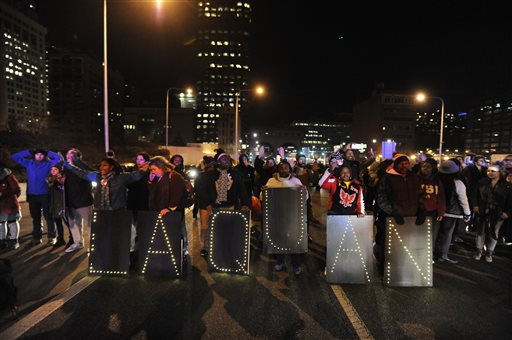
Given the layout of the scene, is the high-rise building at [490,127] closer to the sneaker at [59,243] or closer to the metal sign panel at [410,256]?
the metal sign panel at [410,256]

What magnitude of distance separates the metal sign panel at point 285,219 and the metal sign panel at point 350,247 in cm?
72

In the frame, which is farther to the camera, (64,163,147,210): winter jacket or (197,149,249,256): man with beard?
(197,149,249,256): man with beard

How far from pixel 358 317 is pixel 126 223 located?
12.2 ft

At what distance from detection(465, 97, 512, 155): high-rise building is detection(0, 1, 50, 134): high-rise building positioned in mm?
171490

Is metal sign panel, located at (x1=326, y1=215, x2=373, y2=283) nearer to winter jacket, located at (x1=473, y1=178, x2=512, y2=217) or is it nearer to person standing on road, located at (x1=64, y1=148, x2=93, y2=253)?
winter jacket, located at (x1=473, y1=178, x2=512, y2=217)

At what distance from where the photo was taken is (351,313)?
4719 millimetres

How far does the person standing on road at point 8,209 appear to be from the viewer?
728cm

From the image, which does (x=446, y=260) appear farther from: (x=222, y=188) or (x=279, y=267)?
(x=222, y=188)

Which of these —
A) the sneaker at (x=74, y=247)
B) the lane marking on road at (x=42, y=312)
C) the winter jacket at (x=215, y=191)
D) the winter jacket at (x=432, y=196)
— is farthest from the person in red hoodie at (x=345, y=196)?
the sneaker at (x=74, y=247)

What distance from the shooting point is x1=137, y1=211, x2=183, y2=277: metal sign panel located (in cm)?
577

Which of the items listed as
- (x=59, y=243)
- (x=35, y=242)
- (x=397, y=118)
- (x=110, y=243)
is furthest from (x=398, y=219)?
(x=397, y=118)

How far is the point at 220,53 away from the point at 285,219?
586ft

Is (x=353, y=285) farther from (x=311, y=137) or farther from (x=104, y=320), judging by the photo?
(x=311, y=137)

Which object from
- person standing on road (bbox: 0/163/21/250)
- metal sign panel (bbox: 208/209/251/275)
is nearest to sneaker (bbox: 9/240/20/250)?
person standing on road (bbox: 0/163/21/250)
